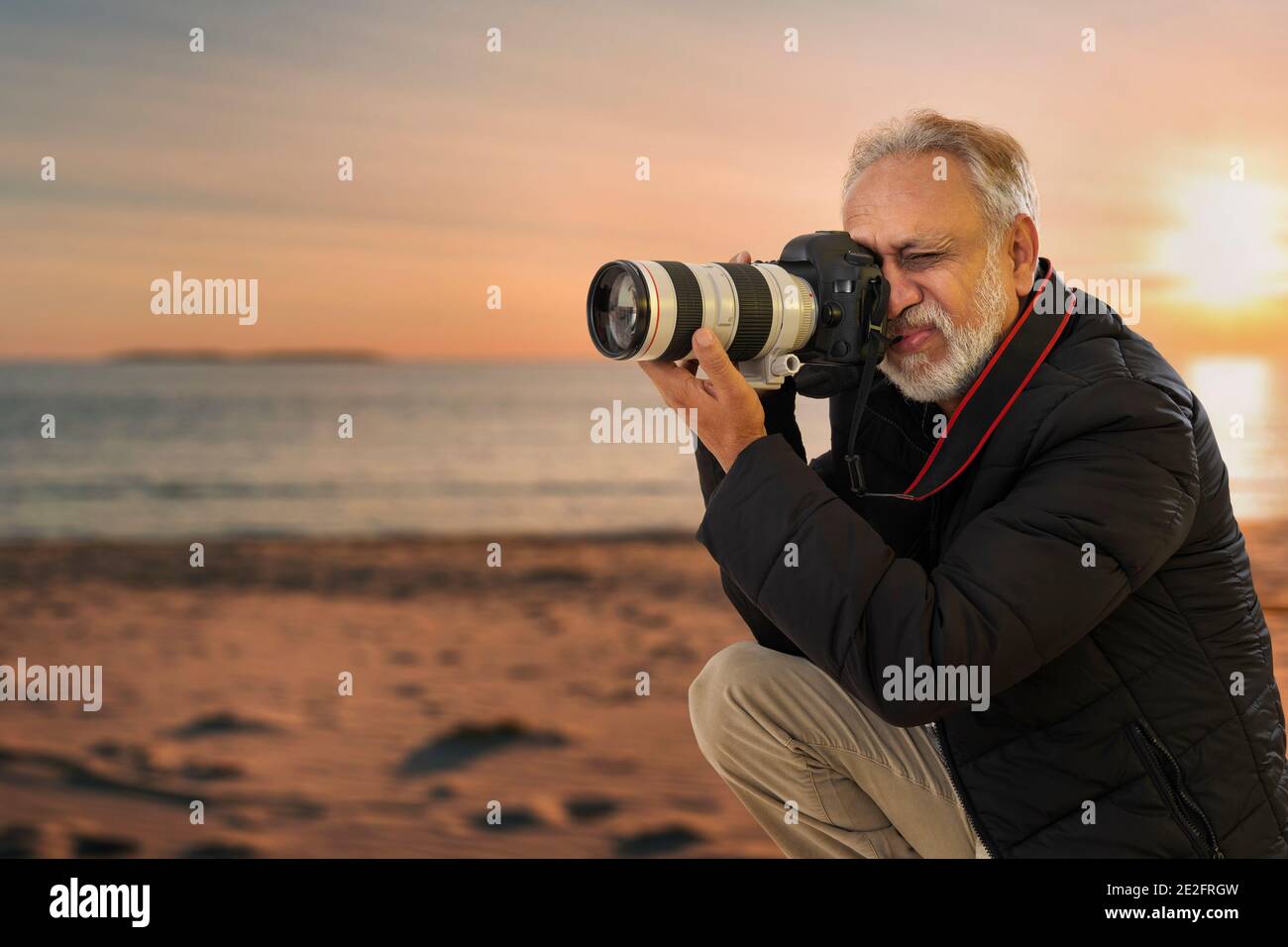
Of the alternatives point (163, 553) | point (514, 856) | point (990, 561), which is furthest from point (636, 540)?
point (990, 561)

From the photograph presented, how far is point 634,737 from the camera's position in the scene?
359 centimetres

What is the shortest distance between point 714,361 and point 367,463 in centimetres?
1315

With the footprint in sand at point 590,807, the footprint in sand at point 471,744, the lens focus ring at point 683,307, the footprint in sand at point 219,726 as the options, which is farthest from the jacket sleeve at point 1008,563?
the footprint in sand at point 219,726

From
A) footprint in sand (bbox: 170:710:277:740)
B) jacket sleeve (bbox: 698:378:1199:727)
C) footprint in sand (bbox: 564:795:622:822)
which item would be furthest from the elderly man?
footprint in sand (bbox: 170:710:277:740)

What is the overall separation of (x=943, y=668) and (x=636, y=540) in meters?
6.89

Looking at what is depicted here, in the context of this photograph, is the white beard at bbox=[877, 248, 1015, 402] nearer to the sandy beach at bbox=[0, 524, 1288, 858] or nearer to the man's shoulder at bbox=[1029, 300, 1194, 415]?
the man's shoulder at bbox=[1029, 300, 1194, 415]

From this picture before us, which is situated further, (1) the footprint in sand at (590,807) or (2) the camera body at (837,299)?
(1) the footprint in sand at (590,807)

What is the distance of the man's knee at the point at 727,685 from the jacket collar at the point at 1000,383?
1.25 ft

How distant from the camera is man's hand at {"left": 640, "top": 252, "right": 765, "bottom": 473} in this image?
1506 mm

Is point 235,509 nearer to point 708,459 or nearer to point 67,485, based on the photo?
point 67,485

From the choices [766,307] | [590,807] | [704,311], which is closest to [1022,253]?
[766,307]

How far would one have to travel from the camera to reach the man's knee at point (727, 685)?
71.9 inches

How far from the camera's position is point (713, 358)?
1.50 meters

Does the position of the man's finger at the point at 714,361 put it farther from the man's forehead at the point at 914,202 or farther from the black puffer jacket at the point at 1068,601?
the man's forehead at the point at 914,202
